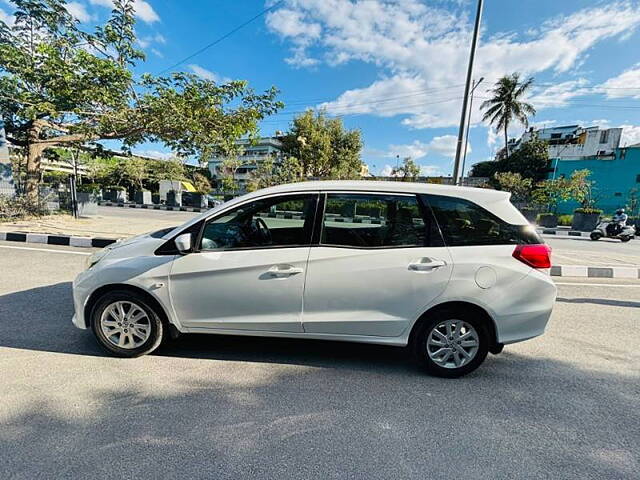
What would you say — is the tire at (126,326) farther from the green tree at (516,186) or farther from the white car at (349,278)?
the green tree at (516,186)

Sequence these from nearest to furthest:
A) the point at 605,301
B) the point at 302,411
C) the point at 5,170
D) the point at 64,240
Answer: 1. the point at 302,411
2. the point at 605,301
3. the point at 64,240
4. the point at 5,170

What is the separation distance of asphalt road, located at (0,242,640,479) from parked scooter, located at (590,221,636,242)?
14506 millimetres

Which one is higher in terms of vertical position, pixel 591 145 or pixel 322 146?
pixel 591 145

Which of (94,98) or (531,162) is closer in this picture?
(94,98)

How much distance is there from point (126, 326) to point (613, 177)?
1541 inches

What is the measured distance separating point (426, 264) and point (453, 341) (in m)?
0.71

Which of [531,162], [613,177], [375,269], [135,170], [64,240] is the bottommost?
[64,240]

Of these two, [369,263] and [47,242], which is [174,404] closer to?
[369,263]

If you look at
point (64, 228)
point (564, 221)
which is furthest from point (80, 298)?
point (564, 221)

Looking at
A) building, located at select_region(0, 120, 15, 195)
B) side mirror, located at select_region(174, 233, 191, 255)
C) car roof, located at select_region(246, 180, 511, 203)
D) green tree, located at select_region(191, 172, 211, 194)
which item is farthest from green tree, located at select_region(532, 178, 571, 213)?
green tree, located at select_region(191, 172, 211, 194)

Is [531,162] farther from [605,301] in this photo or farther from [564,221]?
[605,301]

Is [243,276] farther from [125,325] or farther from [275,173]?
[275,173]

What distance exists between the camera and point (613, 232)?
47.4ft

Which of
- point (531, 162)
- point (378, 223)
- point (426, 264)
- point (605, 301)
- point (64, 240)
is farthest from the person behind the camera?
point (531, 162)
